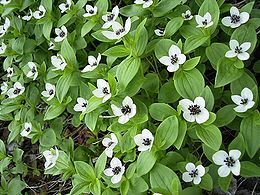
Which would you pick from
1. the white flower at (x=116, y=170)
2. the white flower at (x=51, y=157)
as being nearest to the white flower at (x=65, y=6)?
the white flower at (x=51, y=157)

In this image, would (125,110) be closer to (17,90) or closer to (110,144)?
(110,144)

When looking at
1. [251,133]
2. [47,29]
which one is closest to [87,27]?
[47,29]

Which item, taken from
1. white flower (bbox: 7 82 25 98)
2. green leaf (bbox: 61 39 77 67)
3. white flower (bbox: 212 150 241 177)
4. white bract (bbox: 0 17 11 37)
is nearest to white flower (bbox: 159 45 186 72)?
white flower (bbox: 212 150 241 177)

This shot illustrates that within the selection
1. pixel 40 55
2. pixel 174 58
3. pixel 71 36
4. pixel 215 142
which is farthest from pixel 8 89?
pixel 215 142

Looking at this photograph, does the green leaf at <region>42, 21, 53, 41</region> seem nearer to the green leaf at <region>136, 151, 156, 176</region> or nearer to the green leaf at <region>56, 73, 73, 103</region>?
the green leaf at <region>56, 73, 73, 103</region>

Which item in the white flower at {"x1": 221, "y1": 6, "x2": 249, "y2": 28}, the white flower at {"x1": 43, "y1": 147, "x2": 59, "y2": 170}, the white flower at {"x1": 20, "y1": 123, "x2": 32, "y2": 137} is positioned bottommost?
the white flower at {"x1": 20, "y1": 123, "x2": 32, "y2": 137}
